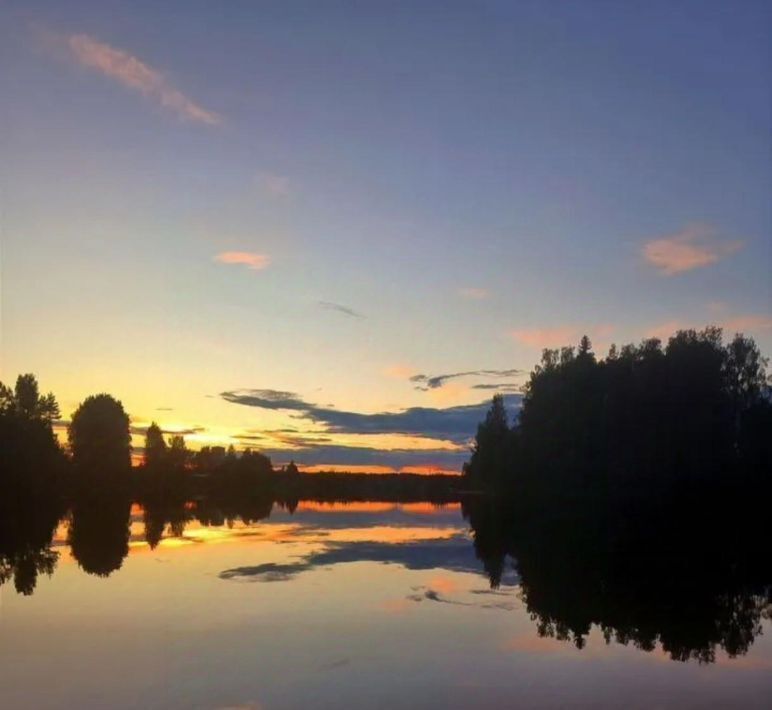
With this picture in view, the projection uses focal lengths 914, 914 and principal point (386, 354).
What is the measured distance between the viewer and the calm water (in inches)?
596

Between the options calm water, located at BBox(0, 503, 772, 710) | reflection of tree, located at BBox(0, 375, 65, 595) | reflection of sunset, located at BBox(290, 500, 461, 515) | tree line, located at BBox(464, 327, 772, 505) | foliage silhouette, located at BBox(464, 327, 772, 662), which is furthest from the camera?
reflection of sunset, located at BBox(290, 500, 461, 515)

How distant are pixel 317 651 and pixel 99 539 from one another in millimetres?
32566

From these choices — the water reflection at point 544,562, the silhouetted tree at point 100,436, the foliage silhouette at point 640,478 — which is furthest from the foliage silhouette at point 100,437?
the foliage silhouette at point 640,478

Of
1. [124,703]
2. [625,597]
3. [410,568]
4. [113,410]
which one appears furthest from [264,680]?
[113,410]

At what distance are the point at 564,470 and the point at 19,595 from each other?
208 ft

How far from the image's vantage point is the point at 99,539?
48.0 meters

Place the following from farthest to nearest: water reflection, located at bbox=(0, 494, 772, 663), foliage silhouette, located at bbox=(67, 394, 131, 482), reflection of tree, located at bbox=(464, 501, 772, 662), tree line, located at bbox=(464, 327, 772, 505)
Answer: foliage silhouette, located at bbox=(67, 394, 131, 482), tree line, located at bbox=(464, 327, 772, 505), water reflection, located at bbox=(0, 494, 772, 663), reflection of tree, located at bbox=(464, 501, 772, 662)

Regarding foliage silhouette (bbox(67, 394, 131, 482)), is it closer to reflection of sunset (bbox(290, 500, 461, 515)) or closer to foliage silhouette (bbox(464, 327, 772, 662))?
reflection of sunset (bbox(290, 500, 461, 515))

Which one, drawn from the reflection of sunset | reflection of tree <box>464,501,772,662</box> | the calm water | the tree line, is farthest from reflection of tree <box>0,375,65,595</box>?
the tree line

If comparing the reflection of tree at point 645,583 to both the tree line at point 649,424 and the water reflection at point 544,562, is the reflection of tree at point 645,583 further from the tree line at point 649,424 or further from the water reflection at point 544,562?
the tree line at point 649,424

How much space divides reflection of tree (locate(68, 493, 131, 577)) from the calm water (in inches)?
98.6

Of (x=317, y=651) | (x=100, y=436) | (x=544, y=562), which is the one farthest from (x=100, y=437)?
(x=317, y=651)

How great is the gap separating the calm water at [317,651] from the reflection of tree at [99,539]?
8.22 ft

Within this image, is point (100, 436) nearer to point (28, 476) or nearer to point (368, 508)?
point (28, 476)
